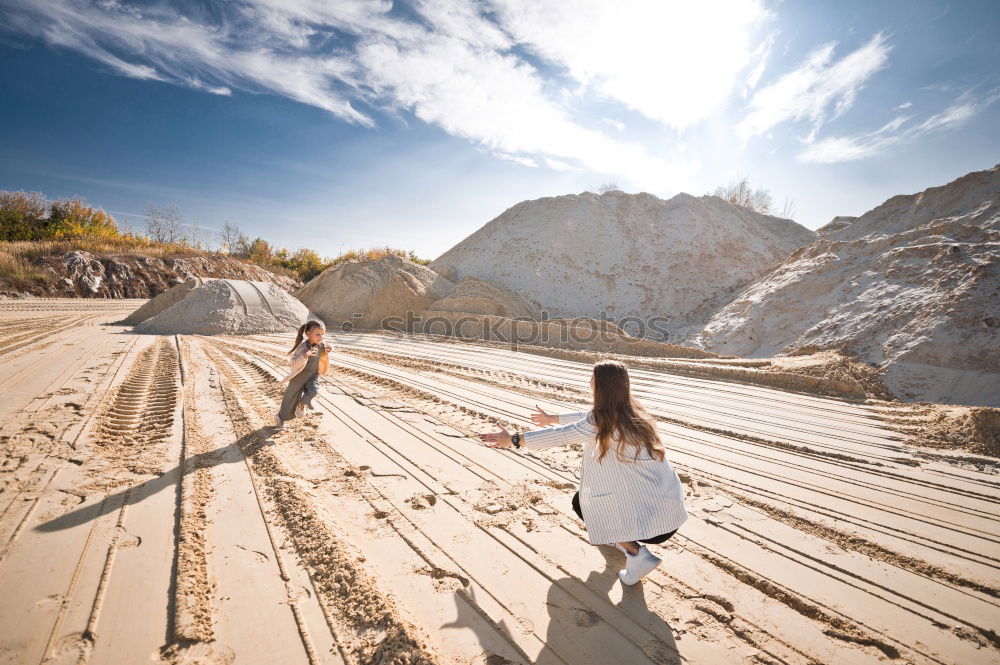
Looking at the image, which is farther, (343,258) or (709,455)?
(343,258)

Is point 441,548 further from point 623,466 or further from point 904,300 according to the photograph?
point 904,300

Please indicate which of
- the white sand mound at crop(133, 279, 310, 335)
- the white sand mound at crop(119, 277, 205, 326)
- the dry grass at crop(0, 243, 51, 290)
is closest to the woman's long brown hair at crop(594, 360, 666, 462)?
the white sand mound at crop(133, 279, 310, 335)

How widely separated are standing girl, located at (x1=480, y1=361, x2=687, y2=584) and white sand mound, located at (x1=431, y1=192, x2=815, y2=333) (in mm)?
13588

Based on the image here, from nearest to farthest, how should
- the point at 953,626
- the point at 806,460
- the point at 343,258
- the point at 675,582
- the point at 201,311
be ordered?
the point at 953,626
the point at 675,582
the point at 806,460
the point at 201,311
the point at 343,258

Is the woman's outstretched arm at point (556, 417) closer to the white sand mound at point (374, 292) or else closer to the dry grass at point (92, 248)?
the white sand mound at point (374, 292)

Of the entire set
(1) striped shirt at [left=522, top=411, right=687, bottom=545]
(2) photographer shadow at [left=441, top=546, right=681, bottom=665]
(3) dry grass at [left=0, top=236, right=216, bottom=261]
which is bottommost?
A: (2) photographer shadow at [left=441, top=546, right=681, bottom=665]

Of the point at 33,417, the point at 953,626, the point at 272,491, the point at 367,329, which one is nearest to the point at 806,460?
the point at 953,626

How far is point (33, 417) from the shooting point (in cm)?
378

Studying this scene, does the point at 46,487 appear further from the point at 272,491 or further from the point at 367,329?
the point at 367,329

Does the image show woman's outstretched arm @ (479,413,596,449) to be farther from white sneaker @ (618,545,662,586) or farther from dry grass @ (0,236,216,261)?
dry grass @ (0,236,216,261)

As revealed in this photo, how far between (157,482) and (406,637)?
2299 mm

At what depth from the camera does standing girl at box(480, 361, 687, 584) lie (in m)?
2.02

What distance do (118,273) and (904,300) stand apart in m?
34.4

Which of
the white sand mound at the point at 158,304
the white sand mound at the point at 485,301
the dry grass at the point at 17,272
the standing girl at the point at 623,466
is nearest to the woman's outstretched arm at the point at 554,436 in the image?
the standing girl at the point at 623,466
